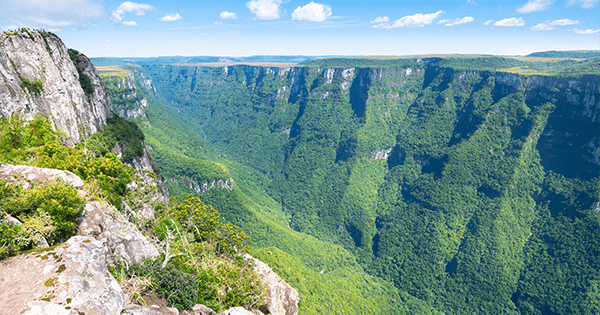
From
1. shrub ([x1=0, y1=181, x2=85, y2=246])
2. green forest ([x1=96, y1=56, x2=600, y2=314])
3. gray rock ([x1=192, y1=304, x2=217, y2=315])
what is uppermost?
shrub ([x1=0, y1=181, x2=85, y2=246])

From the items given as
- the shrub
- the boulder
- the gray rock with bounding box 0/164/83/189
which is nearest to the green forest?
the gray rock with bounding box 0/164/83/189

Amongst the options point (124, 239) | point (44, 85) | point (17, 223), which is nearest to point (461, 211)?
point (124, 239)

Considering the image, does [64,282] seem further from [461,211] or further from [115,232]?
[461,211]

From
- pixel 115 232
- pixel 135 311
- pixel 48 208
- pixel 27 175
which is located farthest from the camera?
pixel 115 232

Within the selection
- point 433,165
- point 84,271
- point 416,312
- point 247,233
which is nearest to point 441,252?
point 416,312

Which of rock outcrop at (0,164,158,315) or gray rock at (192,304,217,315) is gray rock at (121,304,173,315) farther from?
gray rock at (192,304,217,315)

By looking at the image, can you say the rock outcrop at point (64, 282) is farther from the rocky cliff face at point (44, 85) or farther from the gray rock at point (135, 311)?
the rocky cliff face at point (44, 85)
